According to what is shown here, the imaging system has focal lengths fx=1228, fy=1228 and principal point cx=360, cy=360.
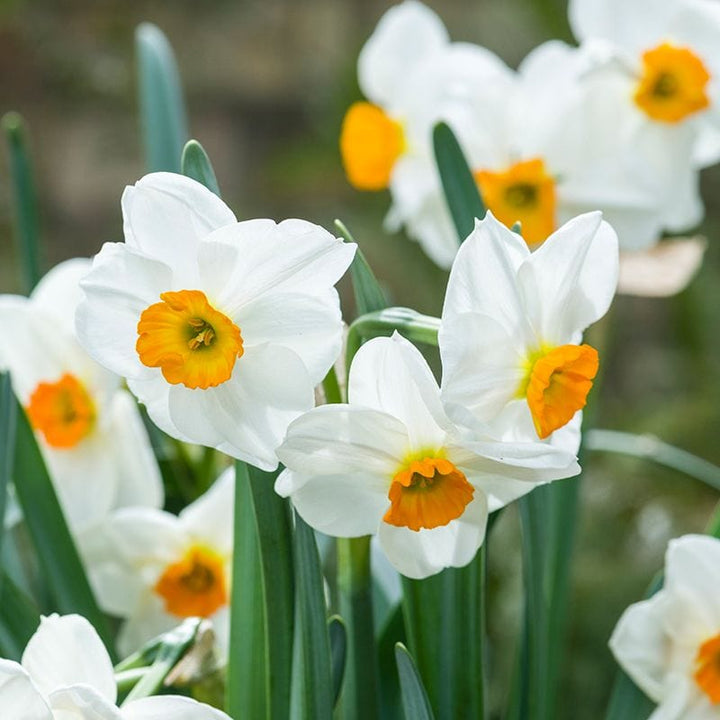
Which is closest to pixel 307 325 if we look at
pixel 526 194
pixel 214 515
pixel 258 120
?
pixel 214 515

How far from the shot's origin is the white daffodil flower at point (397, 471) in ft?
1.29

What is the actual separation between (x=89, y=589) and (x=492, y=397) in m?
0.26

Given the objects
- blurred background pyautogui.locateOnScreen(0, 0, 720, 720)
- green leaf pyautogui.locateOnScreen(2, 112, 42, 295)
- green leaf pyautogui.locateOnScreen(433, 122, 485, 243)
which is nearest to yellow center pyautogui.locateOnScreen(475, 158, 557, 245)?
green leaf pyautogui.locateOnScreen(433, 122, 485, 243)

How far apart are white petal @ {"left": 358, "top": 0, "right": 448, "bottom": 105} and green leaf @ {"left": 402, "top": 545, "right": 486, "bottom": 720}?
0.38 m

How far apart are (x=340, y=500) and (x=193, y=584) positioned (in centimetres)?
23

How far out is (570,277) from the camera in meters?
0.40

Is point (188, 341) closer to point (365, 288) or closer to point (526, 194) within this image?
point (365, 288)

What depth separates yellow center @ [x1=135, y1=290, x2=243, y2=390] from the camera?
1.24 feet

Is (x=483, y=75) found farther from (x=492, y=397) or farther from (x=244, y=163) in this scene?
(x=244, y=163)

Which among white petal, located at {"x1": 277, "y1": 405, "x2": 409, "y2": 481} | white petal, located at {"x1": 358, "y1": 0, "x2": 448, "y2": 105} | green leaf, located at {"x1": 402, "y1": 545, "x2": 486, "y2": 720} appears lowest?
green leaf, located at {"x1": 402, "y1": 545, "x2": 486, "y2": 720}

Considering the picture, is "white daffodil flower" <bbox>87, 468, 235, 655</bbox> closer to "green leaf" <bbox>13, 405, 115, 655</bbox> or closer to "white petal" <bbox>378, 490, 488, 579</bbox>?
"green leaf" <bbox>13, 405, 115, 655</bbox>

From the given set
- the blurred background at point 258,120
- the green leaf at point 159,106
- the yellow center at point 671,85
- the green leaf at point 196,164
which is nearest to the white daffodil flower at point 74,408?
the green leaf at point 159,106

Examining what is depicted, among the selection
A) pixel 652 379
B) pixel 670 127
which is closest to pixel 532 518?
pixel 670 127

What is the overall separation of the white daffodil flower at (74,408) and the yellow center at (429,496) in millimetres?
241
